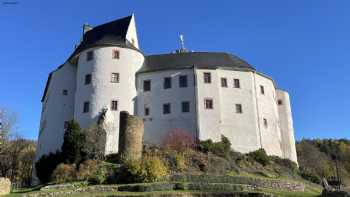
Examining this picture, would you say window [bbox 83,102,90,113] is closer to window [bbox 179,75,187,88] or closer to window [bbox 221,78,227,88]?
window [bbox 179,75,187,88]

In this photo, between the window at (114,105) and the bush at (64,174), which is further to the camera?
the window at (114,105)

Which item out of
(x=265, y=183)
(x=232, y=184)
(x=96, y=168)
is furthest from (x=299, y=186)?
(x=96, y=168)

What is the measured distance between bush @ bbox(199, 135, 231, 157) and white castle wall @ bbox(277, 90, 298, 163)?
1055 centimetres

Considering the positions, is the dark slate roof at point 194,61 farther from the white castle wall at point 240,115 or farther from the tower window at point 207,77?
the white castle wall at point 240,115

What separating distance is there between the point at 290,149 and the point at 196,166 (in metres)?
18.9

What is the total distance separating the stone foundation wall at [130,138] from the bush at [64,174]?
4.79 metres

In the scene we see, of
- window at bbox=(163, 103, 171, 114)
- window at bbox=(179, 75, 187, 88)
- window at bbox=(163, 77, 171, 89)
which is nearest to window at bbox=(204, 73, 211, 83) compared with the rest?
window at bbox=(179, 75, 187, 88)

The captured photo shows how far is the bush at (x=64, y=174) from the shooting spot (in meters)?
39.1

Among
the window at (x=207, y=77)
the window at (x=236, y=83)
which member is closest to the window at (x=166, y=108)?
the window at (x=207, y=77)

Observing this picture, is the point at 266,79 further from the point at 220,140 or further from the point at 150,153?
the point at 150,153

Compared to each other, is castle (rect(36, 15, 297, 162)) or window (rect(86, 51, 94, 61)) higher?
window (rect(86, 51, 94, 61))

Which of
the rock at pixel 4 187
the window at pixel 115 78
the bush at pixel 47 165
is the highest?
the window at pixel 115 78

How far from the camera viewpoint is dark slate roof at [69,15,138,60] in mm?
53969

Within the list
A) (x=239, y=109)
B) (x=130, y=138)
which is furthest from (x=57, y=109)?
(x=239, y=109)
